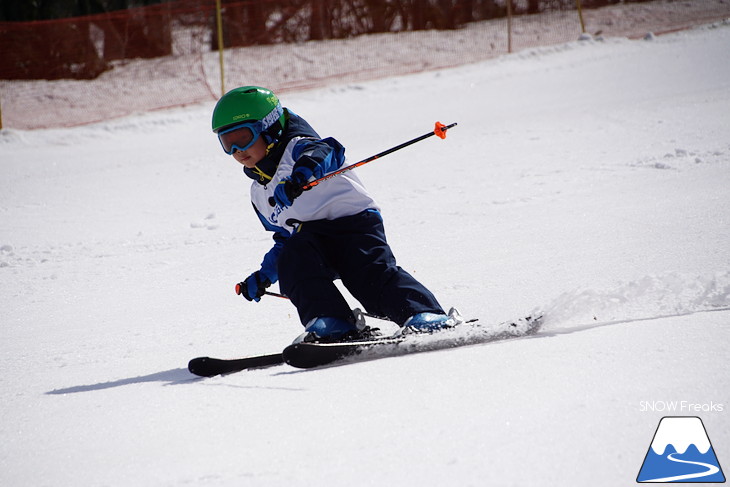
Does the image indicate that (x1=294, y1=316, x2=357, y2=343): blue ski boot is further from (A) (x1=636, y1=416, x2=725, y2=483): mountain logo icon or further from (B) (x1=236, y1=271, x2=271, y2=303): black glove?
(A) (x1=636, y1=416, x2=725, y2=483): mountain logo icon

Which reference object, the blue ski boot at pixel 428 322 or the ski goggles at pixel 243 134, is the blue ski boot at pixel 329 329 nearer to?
the blue ski boot at pixel 428 322

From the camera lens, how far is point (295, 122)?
367cm

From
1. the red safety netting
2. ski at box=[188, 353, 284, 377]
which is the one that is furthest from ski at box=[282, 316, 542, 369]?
the red safety netting

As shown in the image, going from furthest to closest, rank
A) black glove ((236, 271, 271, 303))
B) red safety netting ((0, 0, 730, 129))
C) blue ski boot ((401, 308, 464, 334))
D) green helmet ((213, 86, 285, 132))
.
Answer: red safety netting ((0, 0, 730, 129)) < black glove ((236, 271, 271, 303)) < green helmet ((213, 86, 285, 132)) < blue ski boot ((401, 308, 464, 334))

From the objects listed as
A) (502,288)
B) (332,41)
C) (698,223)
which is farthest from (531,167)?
(332,41)

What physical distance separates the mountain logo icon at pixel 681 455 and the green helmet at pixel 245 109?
84.3 inches

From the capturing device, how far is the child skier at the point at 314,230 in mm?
3291

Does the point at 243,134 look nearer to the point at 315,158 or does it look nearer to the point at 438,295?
the point at 315,158

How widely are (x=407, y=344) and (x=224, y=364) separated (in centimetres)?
76

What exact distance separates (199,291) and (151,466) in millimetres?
2702


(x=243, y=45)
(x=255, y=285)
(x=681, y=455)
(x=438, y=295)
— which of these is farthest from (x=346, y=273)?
(x=243, y=45)

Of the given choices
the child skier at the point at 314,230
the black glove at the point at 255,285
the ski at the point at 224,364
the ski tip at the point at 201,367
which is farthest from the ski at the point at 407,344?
the black glove at the point at 255,285

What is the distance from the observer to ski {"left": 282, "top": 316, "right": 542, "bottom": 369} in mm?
3025

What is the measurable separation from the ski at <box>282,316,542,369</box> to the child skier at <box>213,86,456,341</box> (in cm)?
11
